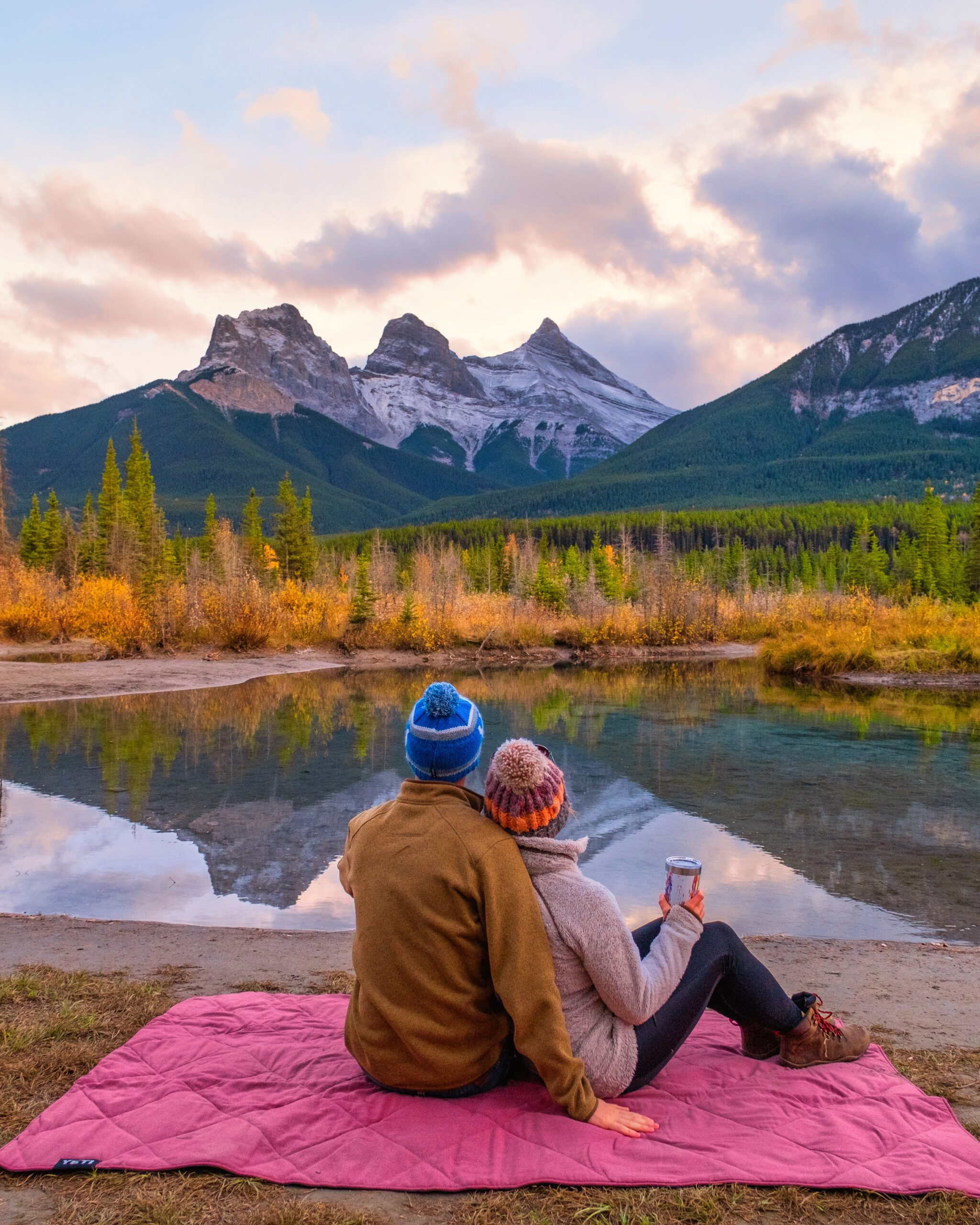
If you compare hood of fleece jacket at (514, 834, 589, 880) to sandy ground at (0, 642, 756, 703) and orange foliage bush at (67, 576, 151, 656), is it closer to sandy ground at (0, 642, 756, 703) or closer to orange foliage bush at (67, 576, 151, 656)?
sandy ground at (0, 642, 756, 703)

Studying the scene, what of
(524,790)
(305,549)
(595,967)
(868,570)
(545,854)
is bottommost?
(595,967)

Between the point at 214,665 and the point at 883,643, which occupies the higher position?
the point at 883,643

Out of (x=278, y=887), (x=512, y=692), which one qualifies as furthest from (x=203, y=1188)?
(x=512, y=692)

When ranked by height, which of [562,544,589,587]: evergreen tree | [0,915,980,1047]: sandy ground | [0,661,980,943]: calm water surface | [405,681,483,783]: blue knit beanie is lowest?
[0,661,980,943]: calm water surface

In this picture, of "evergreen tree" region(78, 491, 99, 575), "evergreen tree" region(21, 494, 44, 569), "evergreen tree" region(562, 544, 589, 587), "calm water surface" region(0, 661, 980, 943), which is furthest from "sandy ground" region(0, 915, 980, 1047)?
"evergreen tree" region(21, 494, 44, 569)

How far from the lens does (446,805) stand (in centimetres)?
301

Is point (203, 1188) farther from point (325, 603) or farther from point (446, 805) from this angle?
point (325, 603)

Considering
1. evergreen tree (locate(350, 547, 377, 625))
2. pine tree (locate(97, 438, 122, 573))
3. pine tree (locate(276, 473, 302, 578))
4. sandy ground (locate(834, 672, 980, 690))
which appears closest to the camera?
sandy ground (locate(834, 672, 980, 690))

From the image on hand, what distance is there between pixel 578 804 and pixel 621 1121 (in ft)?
22.7

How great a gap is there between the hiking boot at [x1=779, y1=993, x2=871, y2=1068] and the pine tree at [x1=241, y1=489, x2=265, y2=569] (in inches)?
1773

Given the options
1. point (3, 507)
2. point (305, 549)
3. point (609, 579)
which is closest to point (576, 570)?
point (609, 579)

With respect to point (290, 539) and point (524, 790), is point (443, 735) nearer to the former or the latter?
point (524, 790)

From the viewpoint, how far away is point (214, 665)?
2661 cm

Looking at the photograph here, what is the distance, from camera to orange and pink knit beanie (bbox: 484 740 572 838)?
294 centimetres
